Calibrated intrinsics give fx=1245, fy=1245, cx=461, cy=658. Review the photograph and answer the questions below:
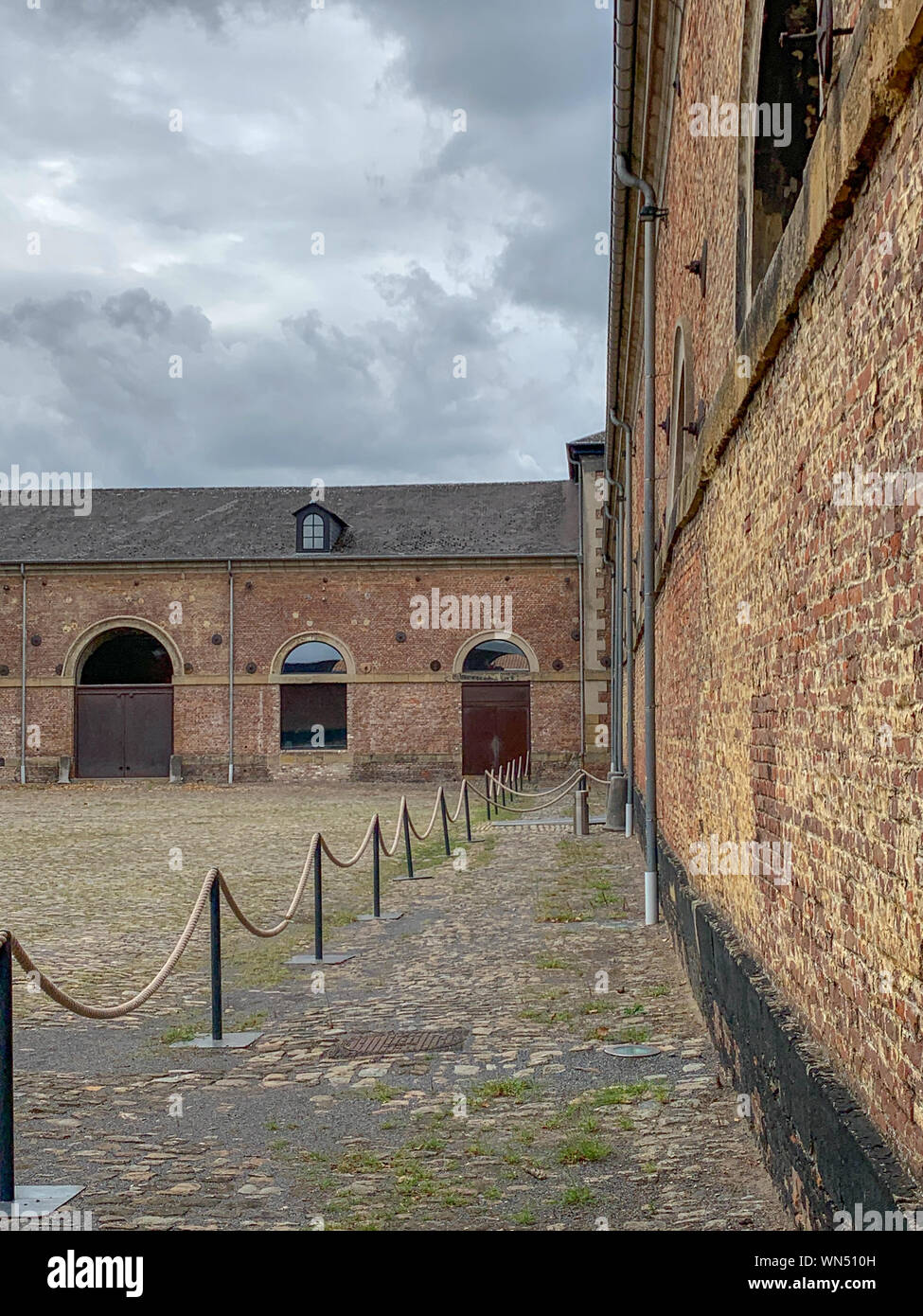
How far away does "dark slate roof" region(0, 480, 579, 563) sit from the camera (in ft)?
109

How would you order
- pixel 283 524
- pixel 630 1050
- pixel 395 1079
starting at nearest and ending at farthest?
1. pixel 395 1079
2. pixel 630 1050
3. pixel 283 524

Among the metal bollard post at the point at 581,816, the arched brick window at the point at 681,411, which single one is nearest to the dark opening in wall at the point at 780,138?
the arched brick window at the point at 681,411

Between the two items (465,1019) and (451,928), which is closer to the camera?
(465,1019)

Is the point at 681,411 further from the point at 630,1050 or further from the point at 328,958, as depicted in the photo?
the point at 630,1050

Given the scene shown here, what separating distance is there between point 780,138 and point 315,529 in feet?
93.1

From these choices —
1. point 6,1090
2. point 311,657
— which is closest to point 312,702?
point 311,657

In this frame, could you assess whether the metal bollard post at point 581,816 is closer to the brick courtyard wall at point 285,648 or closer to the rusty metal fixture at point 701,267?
the rusty metal fixture at point 701,267

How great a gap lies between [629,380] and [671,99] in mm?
8216

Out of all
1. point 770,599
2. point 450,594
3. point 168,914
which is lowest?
point 168,914

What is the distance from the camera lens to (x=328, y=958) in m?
9.20

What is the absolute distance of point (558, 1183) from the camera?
14.9 feet

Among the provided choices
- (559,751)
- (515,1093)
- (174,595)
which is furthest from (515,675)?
(515,1093)

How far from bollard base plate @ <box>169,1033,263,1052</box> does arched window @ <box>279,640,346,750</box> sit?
1007 inches

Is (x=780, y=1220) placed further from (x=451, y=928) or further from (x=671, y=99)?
(x=671, y=99)
